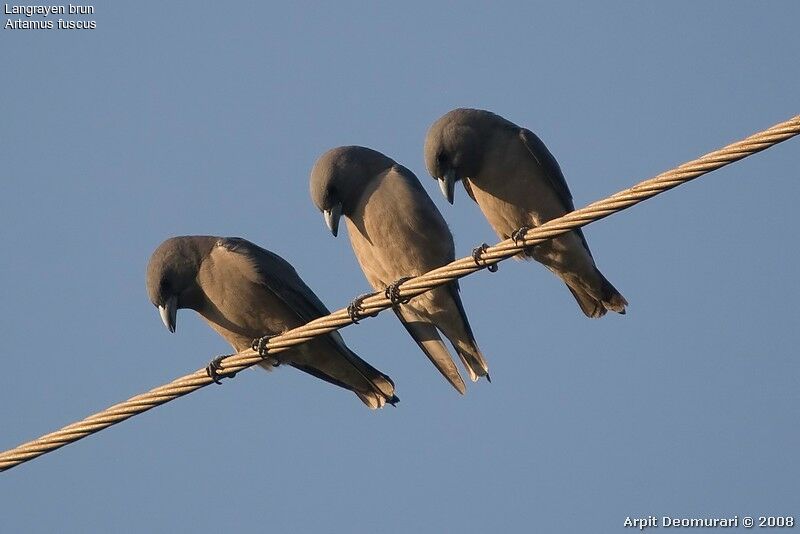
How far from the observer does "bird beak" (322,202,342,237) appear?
12078 millimetres

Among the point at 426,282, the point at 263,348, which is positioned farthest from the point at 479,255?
the point at 263,348

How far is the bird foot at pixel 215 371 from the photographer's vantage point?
9.05 m

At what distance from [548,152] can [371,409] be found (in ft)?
8.63

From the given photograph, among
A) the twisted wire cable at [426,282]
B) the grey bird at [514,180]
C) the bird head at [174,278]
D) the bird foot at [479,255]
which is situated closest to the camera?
the twisted wire cable at [426,282]

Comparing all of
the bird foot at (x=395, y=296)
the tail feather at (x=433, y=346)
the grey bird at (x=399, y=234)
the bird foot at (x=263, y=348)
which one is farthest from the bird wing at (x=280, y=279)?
the bird foot at (x=395, y=296)

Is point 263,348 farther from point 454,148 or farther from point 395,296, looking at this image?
point 454,148

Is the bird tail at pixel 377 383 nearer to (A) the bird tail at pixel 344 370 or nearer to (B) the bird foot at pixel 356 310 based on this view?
(A) the bird tail at pixel 344 370

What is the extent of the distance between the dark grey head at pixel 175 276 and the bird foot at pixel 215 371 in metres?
1.73

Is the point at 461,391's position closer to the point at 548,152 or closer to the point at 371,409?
the point at 371,409

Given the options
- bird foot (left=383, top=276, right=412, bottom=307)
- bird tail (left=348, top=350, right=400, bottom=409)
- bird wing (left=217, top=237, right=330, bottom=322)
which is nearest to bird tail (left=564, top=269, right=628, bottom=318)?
bird tail (left=348, top=350, right=400, bottom=409)

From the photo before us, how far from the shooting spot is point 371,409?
465 inches

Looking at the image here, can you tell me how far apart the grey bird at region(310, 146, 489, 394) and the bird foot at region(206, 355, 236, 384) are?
2.12 m

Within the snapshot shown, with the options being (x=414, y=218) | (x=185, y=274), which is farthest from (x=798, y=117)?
(x=185, y=274)

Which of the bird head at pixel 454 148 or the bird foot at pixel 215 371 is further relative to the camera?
the bird head at pixel 454 148
